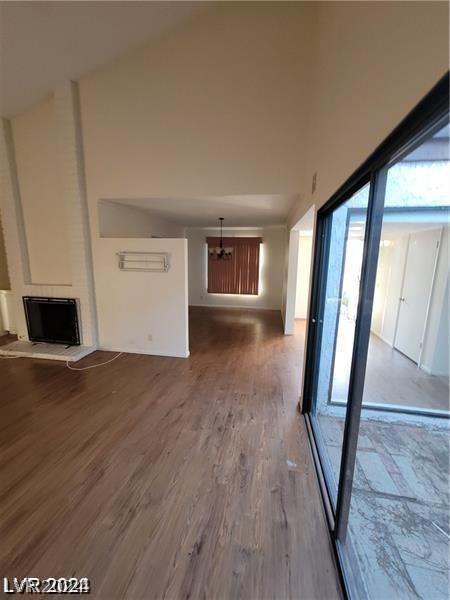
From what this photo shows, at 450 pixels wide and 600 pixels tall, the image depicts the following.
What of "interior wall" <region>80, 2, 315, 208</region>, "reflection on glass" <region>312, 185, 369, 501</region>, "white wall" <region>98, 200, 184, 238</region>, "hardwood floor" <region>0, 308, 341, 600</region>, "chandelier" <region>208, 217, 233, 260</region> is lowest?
"hardwood floor" <region>0, 308, 341, 600</region>

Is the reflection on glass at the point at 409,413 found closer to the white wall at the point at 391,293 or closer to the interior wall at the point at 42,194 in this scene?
the white wall at the point at 391,293

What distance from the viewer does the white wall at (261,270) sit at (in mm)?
7781

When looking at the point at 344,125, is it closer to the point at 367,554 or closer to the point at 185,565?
the point at 367,554

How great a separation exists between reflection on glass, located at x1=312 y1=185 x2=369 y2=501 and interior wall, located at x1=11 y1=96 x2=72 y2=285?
13.7 ft

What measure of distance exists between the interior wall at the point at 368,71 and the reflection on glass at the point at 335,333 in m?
0.36

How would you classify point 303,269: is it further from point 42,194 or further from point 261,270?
point 42,194

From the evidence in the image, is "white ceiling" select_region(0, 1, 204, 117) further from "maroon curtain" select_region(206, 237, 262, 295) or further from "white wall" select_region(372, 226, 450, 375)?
"maroon curtain" select_region(206, 237, 262, 295)

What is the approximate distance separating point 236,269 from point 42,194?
5179 mm

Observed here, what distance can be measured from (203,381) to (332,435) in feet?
5.50

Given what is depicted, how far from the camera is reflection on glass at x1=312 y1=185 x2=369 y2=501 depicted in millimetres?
2215

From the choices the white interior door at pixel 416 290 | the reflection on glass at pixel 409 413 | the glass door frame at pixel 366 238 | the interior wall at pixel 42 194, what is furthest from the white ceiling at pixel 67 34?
the white interior door at pixel 416 290

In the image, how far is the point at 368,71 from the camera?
47.1 inches

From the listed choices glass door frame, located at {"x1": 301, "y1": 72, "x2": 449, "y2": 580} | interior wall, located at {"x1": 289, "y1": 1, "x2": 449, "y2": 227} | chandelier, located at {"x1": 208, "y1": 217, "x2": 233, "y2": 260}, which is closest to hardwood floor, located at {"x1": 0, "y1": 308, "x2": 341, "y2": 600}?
glass door frame, located at {"x1": 301, "y1": 72, "x2": 449, "y2": 580}

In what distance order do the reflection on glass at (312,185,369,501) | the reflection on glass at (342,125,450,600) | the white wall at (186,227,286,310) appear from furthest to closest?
the white wall at (186,227,286,310), the reflection on glass at (312,185,369,501), the reflection on glass at (342,125,450,600)
